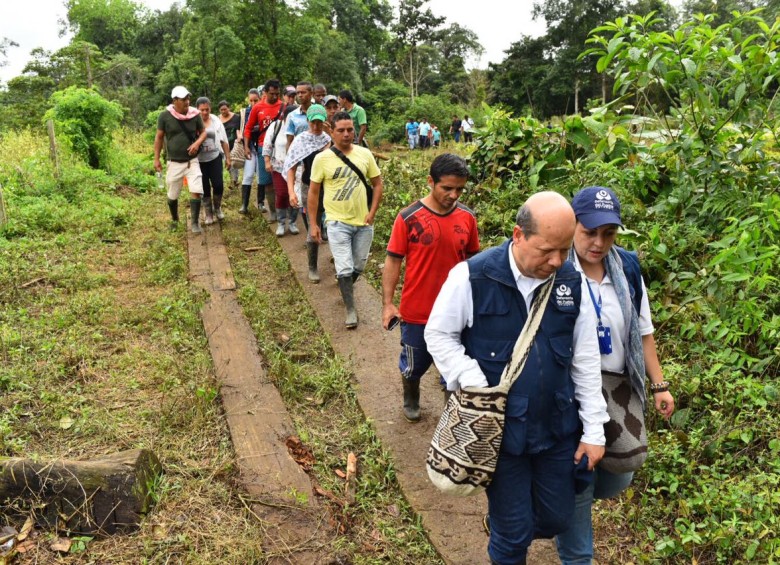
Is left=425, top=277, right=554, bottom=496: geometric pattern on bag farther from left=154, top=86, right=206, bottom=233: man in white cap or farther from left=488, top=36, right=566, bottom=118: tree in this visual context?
left=488, top=36, right=566, bottom=118: tree

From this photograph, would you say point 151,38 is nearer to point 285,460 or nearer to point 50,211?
point 50,211

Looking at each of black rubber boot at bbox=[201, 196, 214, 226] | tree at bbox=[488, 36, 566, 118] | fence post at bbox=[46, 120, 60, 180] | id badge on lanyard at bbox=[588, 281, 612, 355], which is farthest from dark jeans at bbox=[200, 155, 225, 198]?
tree at bbox=[488, 36, 566, 118]

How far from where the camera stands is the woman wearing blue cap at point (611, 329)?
241 centimetres

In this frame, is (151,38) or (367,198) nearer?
(367,198)

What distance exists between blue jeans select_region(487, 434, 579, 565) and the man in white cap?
6.88 meters

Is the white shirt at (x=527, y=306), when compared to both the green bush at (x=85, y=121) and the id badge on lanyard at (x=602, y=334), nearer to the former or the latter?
the id badge on lanyard at (x=602, y=334)

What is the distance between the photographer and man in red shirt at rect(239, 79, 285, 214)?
8.34m

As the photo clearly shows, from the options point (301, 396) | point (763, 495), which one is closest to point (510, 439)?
point (763, 495)

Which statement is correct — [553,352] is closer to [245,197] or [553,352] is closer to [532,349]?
[532,349]

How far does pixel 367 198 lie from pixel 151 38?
45.1m

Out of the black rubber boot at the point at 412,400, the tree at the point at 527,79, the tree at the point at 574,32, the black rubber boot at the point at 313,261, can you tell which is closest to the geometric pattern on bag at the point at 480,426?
the black rubber boot at the point at 412,400

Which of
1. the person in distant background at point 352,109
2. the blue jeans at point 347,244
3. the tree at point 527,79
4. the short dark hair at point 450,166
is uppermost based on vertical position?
the tree at point 527,79

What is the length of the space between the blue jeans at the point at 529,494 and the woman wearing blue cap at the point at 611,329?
0.67ft

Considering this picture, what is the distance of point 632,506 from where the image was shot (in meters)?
3.24
